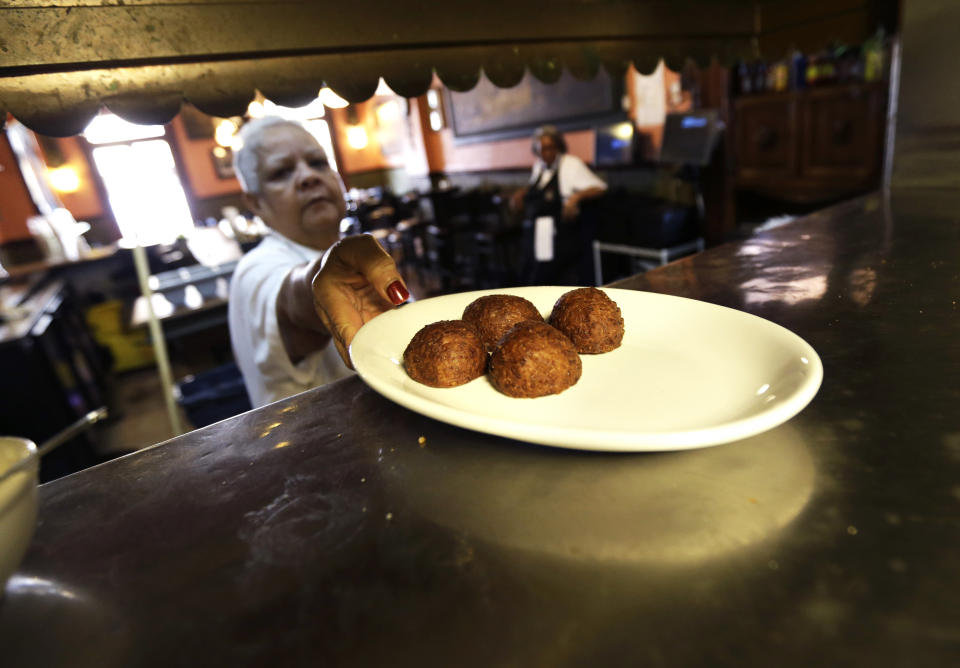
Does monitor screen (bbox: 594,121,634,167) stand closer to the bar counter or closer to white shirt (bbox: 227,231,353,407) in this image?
white shirt (bbox: 227,231,353,407)

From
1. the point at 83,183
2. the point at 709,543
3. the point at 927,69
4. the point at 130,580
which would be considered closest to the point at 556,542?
the point at 709,543

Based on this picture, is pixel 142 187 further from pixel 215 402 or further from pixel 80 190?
pixel 80 190

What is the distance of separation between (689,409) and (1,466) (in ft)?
2.22

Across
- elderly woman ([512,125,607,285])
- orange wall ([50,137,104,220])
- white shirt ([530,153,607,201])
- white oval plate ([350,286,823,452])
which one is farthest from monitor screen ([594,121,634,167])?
orange wall ([50,137,104,220])

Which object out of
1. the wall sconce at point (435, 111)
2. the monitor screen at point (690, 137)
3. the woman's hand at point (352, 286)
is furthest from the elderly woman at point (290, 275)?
the wall sconce at point (435, 111)

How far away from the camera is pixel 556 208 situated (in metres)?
5.23

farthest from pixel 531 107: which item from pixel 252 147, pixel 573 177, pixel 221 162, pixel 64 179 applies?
pixel 64 179

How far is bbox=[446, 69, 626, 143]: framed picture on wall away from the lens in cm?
560

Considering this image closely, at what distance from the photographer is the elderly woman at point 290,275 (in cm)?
125

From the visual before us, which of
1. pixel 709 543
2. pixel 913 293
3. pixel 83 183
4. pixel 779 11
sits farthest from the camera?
pixel 83 183

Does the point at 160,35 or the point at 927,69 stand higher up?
the point at 160,35

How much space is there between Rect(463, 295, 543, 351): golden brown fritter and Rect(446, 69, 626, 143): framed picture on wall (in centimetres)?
379

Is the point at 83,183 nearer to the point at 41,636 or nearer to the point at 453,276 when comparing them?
the point at 453,276

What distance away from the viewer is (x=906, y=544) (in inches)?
17.6
